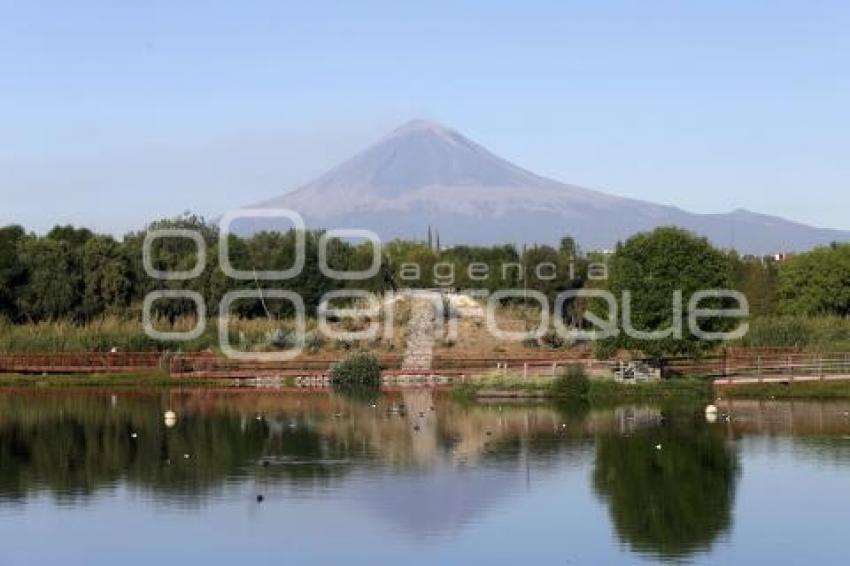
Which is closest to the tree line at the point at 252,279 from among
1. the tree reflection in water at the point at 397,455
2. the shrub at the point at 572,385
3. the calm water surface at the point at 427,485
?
the shrub at the point at 572,385

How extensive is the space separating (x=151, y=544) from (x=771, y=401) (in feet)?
76.7

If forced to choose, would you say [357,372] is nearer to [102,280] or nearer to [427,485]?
[427,485]

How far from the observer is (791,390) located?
42344 millimetres

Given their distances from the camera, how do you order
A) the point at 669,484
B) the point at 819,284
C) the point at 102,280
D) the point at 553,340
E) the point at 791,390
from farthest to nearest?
the point at 102,280 < the point at 819,284 < the point at 553,340 < the point at 791,390 < the point at 669,484

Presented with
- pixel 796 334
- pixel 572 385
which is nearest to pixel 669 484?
pixel 572 385

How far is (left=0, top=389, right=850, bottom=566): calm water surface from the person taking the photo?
850 inches

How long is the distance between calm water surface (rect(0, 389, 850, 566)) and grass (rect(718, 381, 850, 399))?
1705 millimetres

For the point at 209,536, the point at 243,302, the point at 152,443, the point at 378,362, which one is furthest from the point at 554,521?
the point at 243,302

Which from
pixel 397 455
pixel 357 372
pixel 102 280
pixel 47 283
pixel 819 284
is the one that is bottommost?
pixel 397 455

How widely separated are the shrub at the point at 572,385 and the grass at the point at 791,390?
3.97 metres

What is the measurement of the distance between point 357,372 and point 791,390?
13.3 m

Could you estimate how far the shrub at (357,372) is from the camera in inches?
1868

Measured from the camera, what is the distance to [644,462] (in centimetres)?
2933

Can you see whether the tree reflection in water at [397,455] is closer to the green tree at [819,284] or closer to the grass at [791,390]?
the grass at [791,390]
